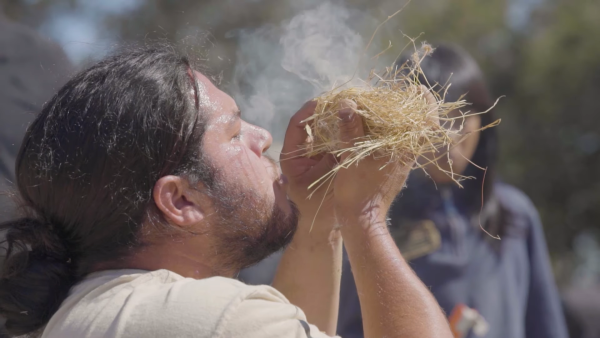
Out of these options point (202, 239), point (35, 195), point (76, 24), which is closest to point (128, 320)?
point (202, 239)

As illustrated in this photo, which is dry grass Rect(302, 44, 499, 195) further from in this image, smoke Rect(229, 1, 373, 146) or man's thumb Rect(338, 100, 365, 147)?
smoke Rect(229, 1, 373, 146)

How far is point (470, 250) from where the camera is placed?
3900 millimetres

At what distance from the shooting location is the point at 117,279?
149 centimetres

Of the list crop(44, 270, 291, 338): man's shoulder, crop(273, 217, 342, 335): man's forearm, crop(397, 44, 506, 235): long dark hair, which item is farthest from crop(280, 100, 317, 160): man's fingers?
crop(397, 44, 506, 235): long dark hair

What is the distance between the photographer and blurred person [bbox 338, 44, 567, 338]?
3697mm

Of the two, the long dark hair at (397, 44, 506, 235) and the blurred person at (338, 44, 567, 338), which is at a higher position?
the long dark hair at (397, 44, 506, 235)

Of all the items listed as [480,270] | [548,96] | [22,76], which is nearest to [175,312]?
[22,76]

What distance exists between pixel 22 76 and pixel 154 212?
→ 4.92 ft

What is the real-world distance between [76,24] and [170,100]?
8.55ft

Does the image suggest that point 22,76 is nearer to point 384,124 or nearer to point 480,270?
point 384,124

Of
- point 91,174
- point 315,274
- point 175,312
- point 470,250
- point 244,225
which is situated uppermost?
point 91,174

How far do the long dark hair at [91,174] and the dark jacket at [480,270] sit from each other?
2.19 m

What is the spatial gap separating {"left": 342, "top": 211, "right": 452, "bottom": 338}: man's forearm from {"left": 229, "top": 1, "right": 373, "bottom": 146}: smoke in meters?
0.72

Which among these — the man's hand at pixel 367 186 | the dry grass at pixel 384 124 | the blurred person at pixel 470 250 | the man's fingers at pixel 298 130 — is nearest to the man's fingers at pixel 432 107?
the dry grass at pixel 384 124
